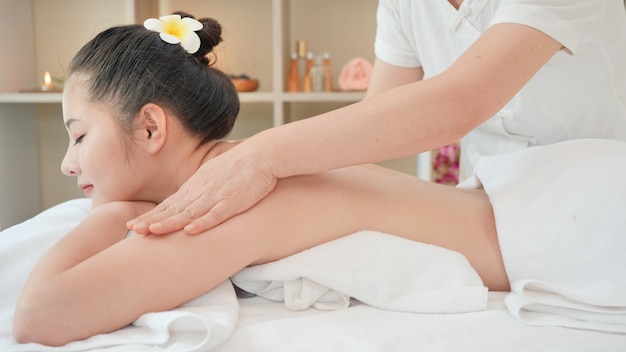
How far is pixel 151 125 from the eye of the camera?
1.30 meters

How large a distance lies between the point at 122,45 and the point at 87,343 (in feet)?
2.10

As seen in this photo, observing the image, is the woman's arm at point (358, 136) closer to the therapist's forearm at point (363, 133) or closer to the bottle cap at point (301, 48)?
the therapist's forearm at point (363, 133)

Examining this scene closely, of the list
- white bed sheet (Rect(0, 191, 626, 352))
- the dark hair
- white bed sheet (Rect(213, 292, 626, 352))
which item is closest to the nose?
the dark hair

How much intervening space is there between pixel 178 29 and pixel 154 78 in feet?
0.45

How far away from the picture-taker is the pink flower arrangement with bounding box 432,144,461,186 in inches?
124

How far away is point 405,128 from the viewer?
1.08 metres

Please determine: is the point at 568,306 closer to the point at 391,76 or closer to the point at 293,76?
the point at 391,76

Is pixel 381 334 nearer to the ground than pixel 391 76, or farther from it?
nearer to the ground

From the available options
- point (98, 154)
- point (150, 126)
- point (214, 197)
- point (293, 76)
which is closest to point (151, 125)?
point (150, 126)

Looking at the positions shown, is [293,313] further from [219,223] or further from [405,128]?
[405,128]

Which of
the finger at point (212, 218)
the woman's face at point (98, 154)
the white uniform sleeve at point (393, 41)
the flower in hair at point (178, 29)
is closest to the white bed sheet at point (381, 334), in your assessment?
the finger at point (212, 218)

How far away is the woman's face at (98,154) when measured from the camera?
128 cm

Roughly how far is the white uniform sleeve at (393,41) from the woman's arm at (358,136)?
0.75 meters

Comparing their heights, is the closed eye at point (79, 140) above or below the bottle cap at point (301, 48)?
below
